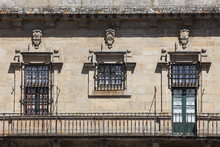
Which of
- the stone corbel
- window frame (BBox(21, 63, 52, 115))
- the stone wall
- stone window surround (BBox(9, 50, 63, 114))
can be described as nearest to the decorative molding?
the stone wall

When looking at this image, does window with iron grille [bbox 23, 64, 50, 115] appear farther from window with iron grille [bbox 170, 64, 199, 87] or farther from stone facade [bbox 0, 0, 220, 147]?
window with iron grille [bbox 170, 64, 199, 87]

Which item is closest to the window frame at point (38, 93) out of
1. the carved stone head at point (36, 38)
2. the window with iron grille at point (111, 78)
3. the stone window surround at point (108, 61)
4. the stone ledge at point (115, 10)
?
the carved stone head at point (36, 38)

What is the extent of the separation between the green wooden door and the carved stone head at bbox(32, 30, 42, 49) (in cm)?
564

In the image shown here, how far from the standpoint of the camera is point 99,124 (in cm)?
4538

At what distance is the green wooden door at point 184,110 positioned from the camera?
45625mm

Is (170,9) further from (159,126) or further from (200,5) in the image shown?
(159,126)

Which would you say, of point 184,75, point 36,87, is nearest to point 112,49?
point 184,75

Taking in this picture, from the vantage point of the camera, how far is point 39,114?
45.8 meters

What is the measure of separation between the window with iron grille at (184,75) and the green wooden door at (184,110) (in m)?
0.27

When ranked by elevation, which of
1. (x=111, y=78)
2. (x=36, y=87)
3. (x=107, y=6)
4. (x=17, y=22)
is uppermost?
(x=107, y=6)

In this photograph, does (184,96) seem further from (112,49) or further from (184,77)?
(112,49)

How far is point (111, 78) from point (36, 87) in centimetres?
299

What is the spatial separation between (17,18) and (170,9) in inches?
237

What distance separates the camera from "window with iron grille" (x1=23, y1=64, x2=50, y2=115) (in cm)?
4609
